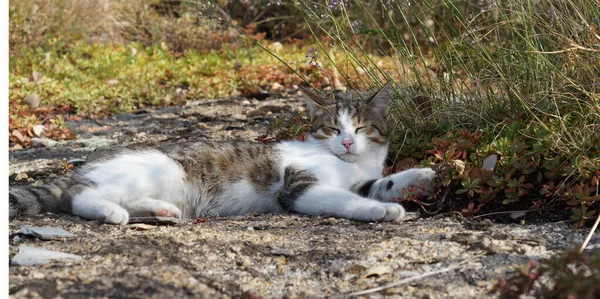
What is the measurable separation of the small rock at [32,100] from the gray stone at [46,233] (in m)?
4.00

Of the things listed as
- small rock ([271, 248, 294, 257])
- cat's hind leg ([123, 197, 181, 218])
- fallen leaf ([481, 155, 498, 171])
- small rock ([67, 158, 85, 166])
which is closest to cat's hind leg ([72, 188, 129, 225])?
cat's hind leg ([123, 197, 181, 218])

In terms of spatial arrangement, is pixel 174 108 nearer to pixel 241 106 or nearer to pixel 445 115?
pixel 241 106

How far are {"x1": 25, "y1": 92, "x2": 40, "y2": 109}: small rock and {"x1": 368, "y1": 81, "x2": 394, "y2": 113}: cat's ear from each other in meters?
4.01

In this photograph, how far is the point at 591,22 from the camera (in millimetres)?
3814

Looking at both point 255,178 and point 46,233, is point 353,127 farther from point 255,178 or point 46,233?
point 46,233

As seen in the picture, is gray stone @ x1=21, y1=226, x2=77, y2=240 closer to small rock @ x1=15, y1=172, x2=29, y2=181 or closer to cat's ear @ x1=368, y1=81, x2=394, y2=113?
small rock @ x1=15, y1=172, x2=29, y2=181

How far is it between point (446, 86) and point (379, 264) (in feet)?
6.55

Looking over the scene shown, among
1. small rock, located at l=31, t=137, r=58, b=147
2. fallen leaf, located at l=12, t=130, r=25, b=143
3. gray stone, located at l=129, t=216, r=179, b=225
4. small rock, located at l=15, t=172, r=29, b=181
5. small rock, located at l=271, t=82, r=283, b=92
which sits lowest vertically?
gray stone, located at l=129, t=216, r=179, b=225

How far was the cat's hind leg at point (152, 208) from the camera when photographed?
3387mm

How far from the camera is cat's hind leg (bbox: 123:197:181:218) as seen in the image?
11.1ft

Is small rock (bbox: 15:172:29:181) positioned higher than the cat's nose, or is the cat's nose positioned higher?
the cat's nose

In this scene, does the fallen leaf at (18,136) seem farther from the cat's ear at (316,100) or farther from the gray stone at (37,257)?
the gray stone at (37,257)

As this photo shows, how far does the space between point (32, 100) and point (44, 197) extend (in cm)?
344

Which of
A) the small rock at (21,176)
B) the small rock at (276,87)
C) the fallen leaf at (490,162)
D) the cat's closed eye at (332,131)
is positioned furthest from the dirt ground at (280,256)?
the small rock at (276,87)
